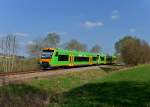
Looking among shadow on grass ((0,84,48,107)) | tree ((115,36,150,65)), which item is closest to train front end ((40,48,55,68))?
shadow on grass ((0,84,48,107))

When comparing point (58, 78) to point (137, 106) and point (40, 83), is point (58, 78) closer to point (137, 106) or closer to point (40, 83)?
point (40, 83)

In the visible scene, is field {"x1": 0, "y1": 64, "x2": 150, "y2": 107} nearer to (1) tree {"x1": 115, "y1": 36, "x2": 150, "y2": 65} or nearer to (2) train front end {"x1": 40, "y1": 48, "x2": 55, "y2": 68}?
(2) train front end {"x1": 40, "y1": 48, "x2": 55, "y2": 68}

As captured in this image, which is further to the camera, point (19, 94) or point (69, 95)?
point (69, 95)

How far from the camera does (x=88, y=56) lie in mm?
65938

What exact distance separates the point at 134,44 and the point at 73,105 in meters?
68.1

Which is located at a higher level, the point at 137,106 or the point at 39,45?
the point at 39,45

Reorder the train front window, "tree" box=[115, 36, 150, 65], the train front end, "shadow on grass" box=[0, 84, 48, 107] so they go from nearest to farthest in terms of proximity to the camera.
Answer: "shadow on grass" box=[0, 84, 48, 107]
the train front end
the train front window
"tree" box=[115, 36, 150, 65]

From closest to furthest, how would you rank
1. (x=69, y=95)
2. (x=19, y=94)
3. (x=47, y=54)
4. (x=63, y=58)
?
1. (x=19, y=94)
2. (x=69, y=95)
3. (x=47, y=54)
4. (x=63, y=58)

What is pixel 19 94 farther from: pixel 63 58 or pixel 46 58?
pixel 63 58

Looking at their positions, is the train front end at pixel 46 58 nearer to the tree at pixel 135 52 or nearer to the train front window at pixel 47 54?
the train front window at pixel 47 54

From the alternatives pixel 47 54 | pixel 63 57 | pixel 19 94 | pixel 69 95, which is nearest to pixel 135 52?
pixel 63 57

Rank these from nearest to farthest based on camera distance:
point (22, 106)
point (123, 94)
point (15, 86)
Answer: point (22, 106), point (123, 94), point (15, 86)

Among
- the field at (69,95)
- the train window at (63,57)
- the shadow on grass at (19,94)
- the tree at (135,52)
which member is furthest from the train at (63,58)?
the shadow on grass at (19,94)

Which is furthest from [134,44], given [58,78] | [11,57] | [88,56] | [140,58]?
[58,78]
